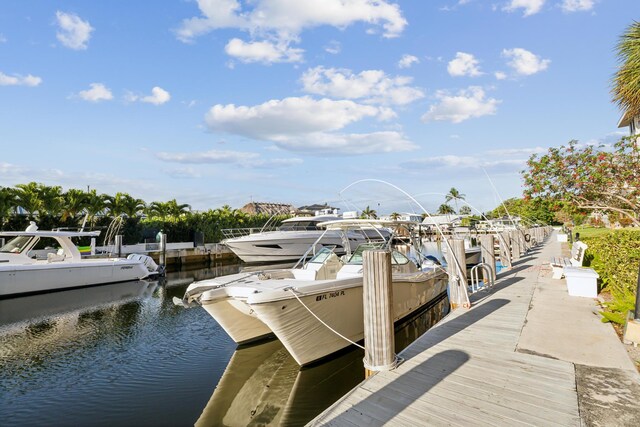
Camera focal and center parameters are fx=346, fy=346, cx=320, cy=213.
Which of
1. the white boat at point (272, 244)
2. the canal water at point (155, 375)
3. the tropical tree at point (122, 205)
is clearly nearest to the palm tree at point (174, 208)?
the tropical tree at point (122, 205)

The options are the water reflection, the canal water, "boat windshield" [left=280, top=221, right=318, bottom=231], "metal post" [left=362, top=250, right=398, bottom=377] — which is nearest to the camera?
"metal post" [left=362, top=250, right=398, bottom=377]

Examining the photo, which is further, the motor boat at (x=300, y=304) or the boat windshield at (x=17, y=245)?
the boat windshield at (x=17, y=245)

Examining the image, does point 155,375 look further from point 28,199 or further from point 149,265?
point 28,199

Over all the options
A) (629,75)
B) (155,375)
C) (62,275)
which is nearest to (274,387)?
(155,375)

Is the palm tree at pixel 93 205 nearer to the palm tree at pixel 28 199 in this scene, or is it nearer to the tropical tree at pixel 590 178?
the palm tree at pixel 28 199

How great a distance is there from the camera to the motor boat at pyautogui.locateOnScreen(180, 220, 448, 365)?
6.05 metres

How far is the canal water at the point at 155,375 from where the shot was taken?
5.45 meters

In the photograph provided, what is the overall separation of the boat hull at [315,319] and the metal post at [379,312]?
1.67 m

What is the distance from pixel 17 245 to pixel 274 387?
16.6m

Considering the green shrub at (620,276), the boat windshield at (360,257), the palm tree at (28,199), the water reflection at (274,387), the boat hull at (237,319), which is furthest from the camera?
the palm tree at (28,199)

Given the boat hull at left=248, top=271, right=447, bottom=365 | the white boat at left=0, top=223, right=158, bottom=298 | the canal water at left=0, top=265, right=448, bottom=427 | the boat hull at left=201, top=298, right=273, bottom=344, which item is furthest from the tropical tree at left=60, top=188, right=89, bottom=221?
the boat hull at left=248, top=271, right=447, bottom=365

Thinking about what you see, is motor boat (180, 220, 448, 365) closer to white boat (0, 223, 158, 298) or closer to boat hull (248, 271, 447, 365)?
boat hull (248, 271, 447, 365)

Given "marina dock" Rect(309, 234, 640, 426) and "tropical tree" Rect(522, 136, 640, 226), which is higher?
"tropical tree" Rect(522, 136, 640, 226)

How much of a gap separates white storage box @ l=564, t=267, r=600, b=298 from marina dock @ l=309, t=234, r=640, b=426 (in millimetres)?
1889
